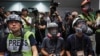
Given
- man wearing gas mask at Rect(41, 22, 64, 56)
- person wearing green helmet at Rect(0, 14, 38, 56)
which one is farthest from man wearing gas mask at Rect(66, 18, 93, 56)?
person wearing green helmet at Rect(0, 14, 38, 56)

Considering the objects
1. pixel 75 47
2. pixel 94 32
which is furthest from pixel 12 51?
pixel 94 32

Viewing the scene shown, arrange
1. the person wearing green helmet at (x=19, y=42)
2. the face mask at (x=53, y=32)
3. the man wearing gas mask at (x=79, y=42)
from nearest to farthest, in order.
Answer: the person wearing green helmet at (x=19, y=42) → the man wearing gas mask at (x=79, y=42) → the face mask at (x=53, y=32)

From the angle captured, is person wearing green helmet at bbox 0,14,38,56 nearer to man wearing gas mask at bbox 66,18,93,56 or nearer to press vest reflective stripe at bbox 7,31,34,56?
press vest reflective stripe at bbox 7,31,34,56

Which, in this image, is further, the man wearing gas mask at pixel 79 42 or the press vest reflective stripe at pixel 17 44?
the man wearing gas mask at pixel 79 42

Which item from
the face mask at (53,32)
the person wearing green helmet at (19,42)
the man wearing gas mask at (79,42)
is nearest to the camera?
the person wearing green helmet at (19,42)

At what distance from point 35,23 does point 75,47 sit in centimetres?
228

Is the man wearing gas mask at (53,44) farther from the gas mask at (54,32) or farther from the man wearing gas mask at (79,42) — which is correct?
the man wearing gas mask at (79,42)

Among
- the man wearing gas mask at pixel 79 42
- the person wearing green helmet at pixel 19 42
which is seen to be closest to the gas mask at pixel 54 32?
the man wearing gas mask at pixel 79 42

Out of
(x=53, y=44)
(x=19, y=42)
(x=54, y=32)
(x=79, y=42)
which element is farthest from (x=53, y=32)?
(x=19, y=42)

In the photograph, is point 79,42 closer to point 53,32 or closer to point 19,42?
point 53,32

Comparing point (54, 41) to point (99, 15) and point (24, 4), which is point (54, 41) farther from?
point (24, 4)

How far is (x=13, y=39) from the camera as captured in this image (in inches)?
165

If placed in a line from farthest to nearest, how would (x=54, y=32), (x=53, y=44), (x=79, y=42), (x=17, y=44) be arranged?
(x=53, y=44) → (x=54, y=32) → (x=79, y=42) → (x=17, y=44)

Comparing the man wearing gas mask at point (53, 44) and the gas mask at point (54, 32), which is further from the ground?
the gas mask at point (54, 32)
